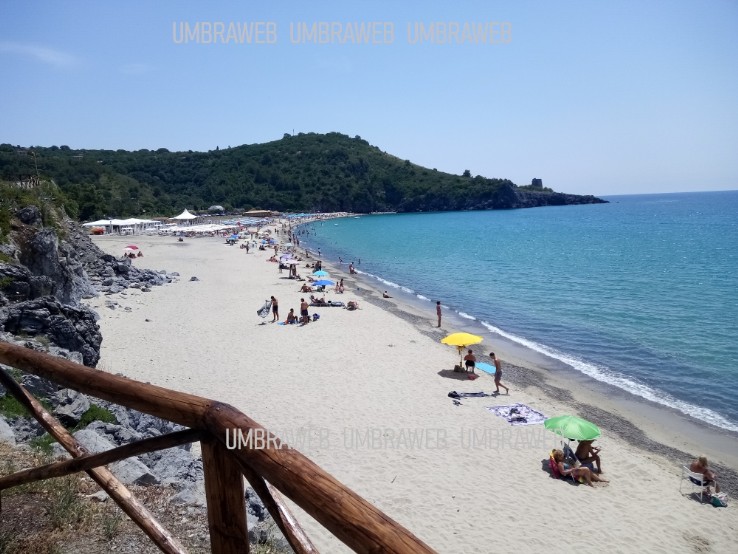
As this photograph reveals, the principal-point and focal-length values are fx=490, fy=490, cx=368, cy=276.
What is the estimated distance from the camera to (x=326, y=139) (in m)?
172

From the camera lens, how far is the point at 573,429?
9.57 meters

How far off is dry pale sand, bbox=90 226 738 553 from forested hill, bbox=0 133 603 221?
233 feet

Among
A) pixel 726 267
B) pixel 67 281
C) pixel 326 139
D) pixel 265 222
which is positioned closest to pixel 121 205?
pixel 265 222

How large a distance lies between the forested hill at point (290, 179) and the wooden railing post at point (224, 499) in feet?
281

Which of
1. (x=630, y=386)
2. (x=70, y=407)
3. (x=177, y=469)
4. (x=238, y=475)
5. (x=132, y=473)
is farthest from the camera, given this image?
(x=630, y=386)

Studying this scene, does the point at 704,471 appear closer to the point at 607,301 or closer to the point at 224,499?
the point at 224,499

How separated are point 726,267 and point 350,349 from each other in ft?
123

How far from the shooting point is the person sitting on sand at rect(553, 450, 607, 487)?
9094 mm

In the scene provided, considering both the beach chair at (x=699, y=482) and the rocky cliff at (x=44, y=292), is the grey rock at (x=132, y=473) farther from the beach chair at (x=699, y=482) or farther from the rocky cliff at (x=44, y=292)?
the beach chair at (x=699, y=482)

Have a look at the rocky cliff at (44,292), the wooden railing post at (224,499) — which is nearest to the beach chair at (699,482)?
the wooden railing post at (224,499)

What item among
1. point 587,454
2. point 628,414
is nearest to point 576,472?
point 587,454

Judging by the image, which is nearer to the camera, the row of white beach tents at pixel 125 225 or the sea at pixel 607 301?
the sea at pixel 607 301

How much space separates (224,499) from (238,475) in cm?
10

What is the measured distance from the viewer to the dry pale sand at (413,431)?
7.72 m
